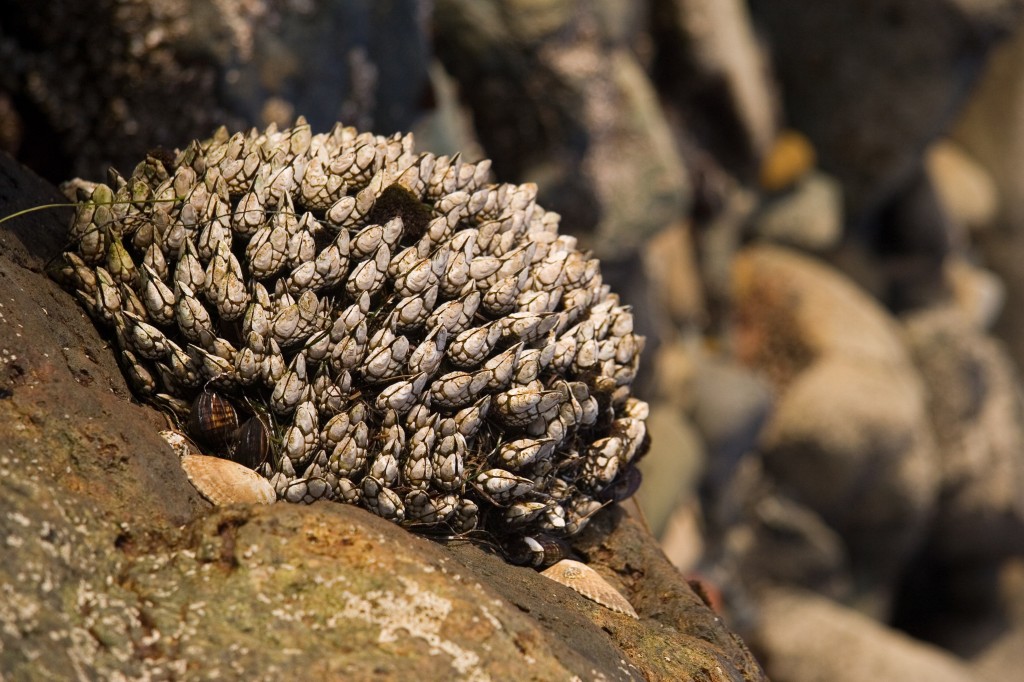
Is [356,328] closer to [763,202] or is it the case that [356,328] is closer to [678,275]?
[678,275]

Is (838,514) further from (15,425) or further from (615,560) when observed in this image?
(15,425)

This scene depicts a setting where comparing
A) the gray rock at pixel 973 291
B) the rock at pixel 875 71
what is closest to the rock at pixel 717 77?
the rock at pixel 875 71

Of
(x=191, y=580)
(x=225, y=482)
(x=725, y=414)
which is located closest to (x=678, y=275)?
(x=725, y=414)

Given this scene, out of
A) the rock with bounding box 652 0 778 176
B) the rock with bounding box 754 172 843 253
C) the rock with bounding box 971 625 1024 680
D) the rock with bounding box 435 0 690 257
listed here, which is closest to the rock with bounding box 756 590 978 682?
the rock with bounding box 971 625 1024 680

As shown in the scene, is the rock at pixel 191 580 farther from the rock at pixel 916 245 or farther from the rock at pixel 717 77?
the rock at pixel 916 245

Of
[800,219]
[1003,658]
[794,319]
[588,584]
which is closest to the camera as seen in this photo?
[588,584]
